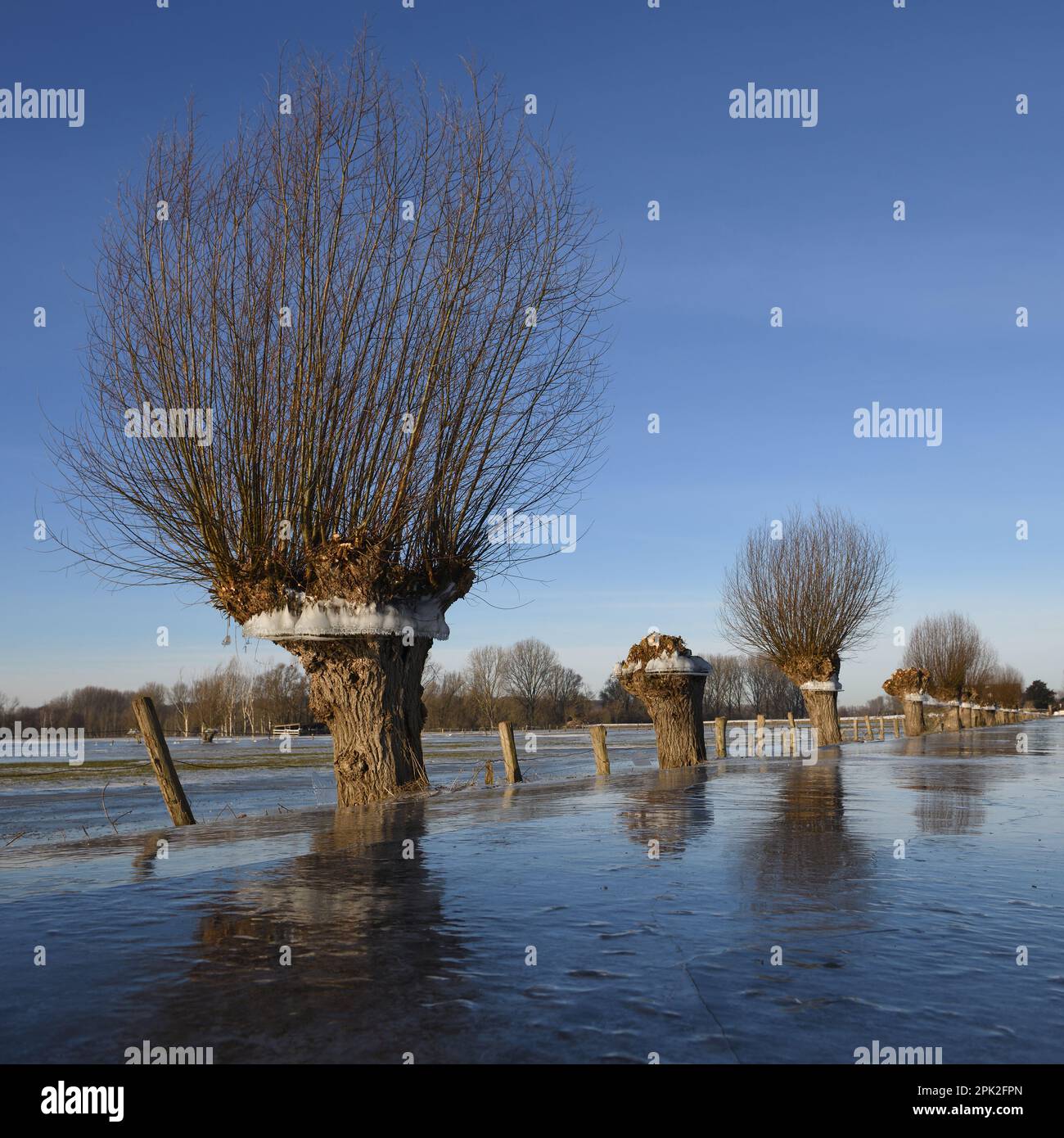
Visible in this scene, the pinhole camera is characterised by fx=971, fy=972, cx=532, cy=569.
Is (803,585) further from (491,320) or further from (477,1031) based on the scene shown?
(477,1031)

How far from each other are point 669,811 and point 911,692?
111 feet

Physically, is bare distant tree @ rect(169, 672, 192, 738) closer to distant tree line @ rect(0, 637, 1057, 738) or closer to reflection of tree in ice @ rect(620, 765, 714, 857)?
distant tree line @ rect(0, 637, 1057, 738)

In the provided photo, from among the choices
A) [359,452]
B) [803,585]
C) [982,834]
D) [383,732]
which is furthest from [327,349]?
[803,585]

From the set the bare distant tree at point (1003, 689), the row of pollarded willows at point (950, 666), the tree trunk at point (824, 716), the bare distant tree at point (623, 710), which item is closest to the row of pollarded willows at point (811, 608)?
the tree trunk at point (824, 716)

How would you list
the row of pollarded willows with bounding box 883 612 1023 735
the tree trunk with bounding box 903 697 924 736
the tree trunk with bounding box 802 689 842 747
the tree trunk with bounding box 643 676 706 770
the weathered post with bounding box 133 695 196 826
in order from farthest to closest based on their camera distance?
the row of pollarded willows with bounding box 883 612 1023 735 → the tree trunk with bounding box 903 697 924 736 → the tree trunk with bounding box 802 689 842 747 → the tree trunk with bounding box 643 676 706 770 → the weathered post with bounding box 133 695 196 826

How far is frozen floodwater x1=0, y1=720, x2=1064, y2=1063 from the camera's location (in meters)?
2.72

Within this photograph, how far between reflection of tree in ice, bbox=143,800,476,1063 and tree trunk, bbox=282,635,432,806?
214 inches

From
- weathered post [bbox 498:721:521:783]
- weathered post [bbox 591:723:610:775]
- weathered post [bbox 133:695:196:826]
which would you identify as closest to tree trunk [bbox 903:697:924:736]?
weathered post [bbox 591:723:610:775]

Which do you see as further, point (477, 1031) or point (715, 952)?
point (715, 952)

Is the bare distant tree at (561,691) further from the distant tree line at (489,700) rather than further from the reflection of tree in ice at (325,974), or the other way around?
the reflection of tree in ice at (325,974)

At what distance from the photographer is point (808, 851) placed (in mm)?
6137

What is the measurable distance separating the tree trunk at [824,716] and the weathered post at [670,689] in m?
13.1

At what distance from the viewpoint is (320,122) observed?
1074 centimetres

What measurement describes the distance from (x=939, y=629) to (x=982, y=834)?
5818cm
